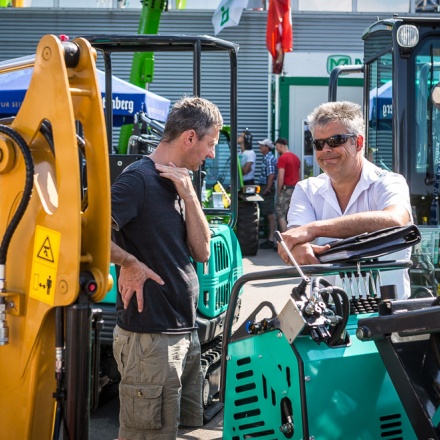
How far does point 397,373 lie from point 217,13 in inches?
623

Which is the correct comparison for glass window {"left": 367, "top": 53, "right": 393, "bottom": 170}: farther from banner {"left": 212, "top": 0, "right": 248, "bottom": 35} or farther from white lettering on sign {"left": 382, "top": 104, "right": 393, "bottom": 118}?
banner {"left": 212, "top": 0, "right": 248, "bottom": 35}

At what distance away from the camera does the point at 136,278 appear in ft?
10.5

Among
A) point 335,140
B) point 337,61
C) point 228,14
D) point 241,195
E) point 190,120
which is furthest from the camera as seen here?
point 337,61

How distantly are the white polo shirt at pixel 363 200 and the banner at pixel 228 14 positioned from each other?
13.6 metres

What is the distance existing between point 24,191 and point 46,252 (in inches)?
7.6

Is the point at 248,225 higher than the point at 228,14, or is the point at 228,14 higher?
the point at 228,14

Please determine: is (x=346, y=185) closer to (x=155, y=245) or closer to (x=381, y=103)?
(x=155, y=245)

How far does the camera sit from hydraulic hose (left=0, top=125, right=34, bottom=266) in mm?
2268

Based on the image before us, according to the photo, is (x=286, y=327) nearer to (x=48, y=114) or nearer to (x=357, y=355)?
(x=357, y=355)

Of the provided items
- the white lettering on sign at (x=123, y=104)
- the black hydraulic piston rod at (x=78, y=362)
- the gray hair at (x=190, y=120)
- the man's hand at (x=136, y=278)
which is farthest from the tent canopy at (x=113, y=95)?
the black hydraulic piston rod at (x=78, y=362)

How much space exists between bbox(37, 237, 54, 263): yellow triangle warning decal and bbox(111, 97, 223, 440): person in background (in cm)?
94

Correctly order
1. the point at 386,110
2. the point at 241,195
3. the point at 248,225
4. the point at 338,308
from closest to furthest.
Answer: the point at 338,308 < the point at 386,110 < the point at 241,195 < the point at 248,225

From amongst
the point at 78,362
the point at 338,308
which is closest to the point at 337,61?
the point at 338,308

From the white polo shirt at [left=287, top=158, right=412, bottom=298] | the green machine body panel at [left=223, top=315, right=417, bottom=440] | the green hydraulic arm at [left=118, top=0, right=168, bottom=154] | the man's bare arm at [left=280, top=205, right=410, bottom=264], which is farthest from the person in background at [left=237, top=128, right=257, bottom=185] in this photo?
the green machine body panel at [left=223, top=315, right=417, bottom=440]
